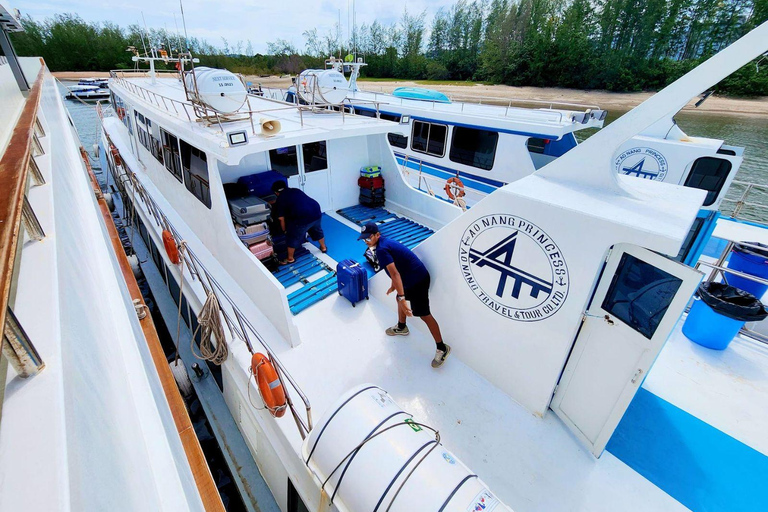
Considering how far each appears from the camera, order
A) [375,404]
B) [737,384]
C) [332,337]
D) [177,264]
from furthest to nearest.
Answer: [177,264] < [332,337] < [737,384] < [375,404]

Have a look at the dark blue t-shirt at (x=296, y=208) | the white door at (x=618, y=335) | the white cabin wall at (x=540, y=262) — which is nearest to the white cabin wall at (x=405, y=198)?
the dark blue t-shirt at (x=296, y=208)

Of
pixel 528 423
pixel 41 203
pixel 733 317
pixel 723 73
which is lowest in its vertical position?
pixel 528 423

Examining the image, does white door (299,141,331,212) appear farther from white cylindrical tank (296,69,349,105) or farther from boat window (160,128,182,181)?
boat window (160,128,182,181)

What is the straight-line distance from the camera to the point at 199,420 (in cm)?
415

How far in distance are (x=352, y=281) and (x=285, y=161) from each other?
278 centimetres

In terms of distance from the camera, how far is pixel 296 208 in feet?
15.0

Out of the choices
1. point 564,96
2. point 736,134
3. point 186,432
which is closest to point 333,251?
point 186,432

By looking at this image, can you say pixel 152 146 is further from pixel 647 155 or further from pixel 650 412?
pixel 647 155

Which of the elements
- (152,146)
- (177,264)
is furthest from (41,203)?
(152,146)

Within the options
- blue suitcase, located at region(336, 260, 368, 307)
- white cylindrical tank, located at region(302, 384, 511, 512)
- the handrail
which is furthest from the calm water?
the handrail

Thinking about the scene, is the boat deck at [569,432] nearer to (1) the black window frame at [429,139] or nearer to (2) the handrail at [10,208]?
(2) the handrail at [10,208]

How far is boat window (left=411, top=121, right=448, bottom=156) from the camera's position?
9133 millimetres

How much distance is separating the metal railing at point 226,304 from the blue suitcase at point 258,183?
1.21 metres

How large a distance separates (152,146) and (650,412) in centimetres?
834
